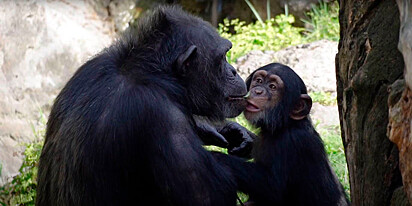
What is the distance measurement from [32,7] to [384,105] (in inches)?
291

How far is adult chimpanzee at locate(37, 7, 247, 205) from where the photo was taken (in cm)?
409

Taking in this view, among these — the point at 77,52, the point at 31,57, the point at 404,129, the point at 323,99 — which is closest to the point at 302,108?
the point at 404,129

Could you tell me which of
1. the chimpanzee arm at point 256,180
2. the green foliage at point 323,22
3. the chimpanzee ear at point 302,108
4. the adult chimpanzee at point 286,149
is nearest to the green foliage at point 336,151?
the adult chimpanzee at point 286,149

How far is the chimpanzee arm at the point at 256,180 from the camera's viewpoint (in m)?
4.92

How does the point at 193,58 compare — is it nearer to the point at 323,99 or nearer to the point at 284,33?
the point at 323,99

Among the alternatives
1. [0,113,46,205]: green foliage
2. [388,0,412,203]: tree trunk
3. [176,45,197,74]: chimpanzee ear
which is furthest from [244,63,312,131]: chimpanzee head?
[0,113,46,205]: green foliage

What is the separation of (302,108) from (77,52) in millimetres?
5330

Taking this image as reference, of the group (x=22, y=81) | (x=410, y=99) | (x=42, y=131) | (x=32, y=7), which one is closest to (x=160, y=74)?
(x=410, y=99)

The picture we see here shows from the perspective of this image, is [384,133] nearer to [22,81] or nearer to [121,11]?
[22,81]

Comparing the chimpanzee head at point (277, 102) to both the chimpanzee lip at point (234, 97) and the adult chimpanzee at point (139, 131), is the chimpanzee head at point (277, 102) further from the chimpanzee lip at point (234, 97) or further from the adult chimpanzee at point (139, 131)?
the adult chimpanzee at point (139, 131)

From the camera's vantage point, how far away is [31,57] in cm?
931

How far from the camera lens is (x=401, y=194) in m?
3.34

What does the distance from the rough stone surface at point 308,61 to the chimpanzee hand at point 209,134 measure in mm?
3722

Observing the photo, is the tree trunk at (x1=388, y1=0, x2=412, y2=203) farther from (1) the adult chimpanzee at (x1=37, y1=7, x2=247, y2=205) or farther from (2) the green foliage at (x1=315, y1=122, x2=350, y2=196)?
(2) the green foliage at (x1=315, y1=122, x2=350, y2=196)
